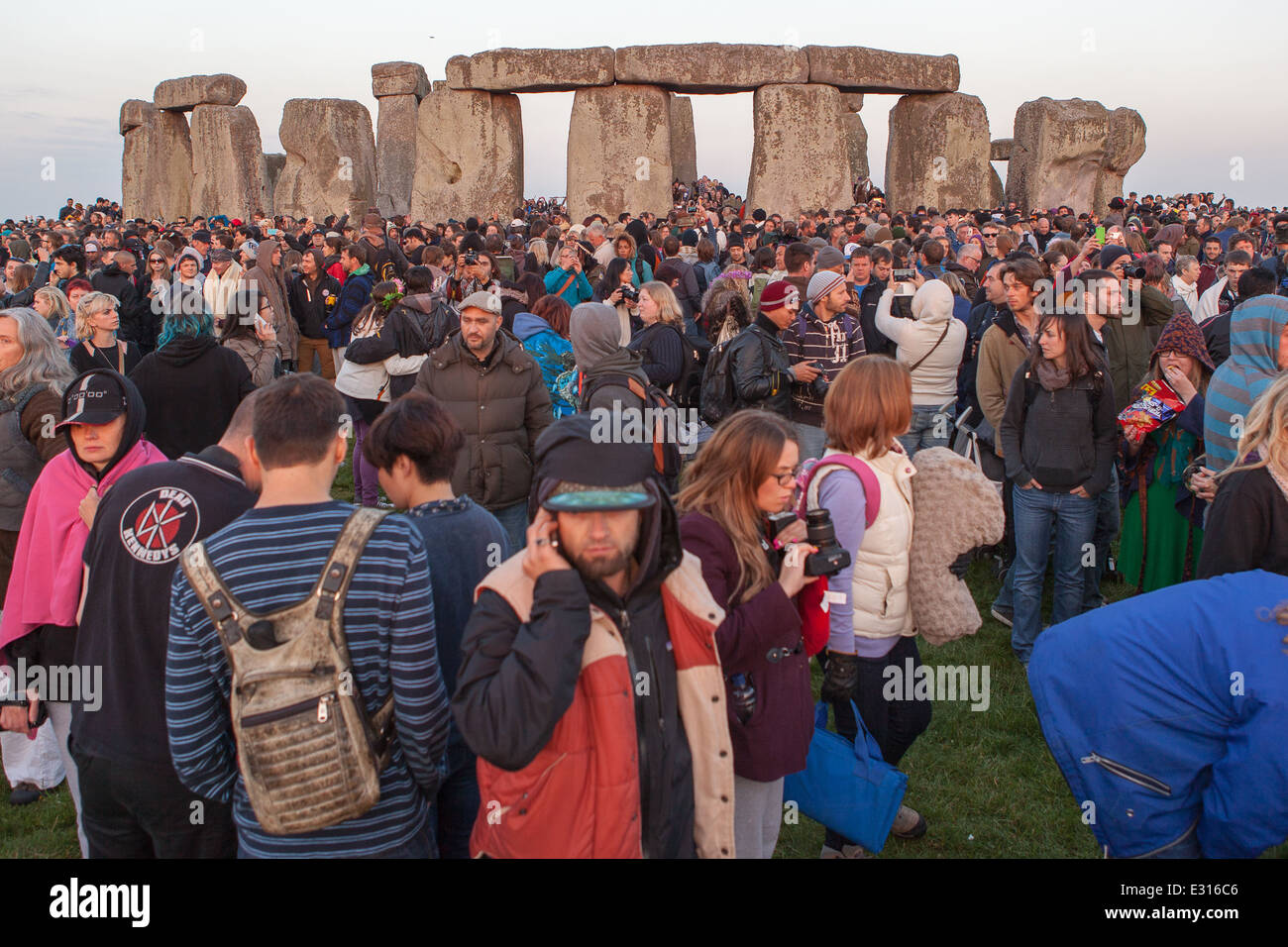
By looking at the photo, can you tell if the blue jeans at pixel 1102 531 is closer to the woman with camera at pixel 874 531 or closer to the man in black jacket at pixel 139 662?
the woman with camera at pixel 874 531

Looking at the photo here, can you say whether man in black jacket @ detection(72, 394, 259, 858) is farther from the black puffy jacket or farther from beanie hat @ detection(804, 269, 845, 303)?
beanie hat @ detection(804, 269, 845, 303)

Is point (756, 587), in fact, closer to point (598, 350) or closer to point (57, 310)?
point (598, 350)

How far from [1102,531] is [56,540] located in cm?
512

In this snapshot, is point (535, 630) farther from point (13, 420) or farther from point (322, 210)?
point (322, 210)

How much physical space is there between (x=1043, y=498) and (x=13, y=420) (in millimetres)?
4499

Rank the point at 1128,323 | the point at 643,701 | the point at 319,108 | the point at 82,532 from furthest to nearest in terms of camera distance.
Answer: the point at 319,108 → the point at 1128,323 → the point at 82,532 → the point at 643,701

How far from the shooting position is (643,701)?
2250 mm

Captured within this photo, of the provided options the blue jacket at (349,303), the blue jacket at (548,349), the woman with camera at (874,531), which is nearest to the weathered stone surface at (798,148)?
the blue jacket at (349,303)

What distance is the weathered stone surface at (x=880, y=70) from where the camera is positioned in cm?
1941

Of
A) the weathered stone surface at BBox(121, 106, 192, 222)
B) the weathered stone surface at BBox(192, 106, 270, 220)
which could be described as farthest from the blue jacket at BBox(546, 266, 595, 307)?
the weathered stone surface at BBox(121, 106, 192, 222)

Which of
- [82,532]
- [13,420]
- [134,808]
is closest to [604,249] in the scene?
[13,420]

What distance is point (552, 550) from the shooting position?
2088mm

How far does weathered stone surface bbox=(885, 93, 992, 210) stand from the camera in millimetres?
20500

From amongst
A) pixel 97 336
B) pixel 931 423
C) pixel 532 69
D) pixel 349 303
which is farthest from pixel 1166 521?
pixel 532 69
